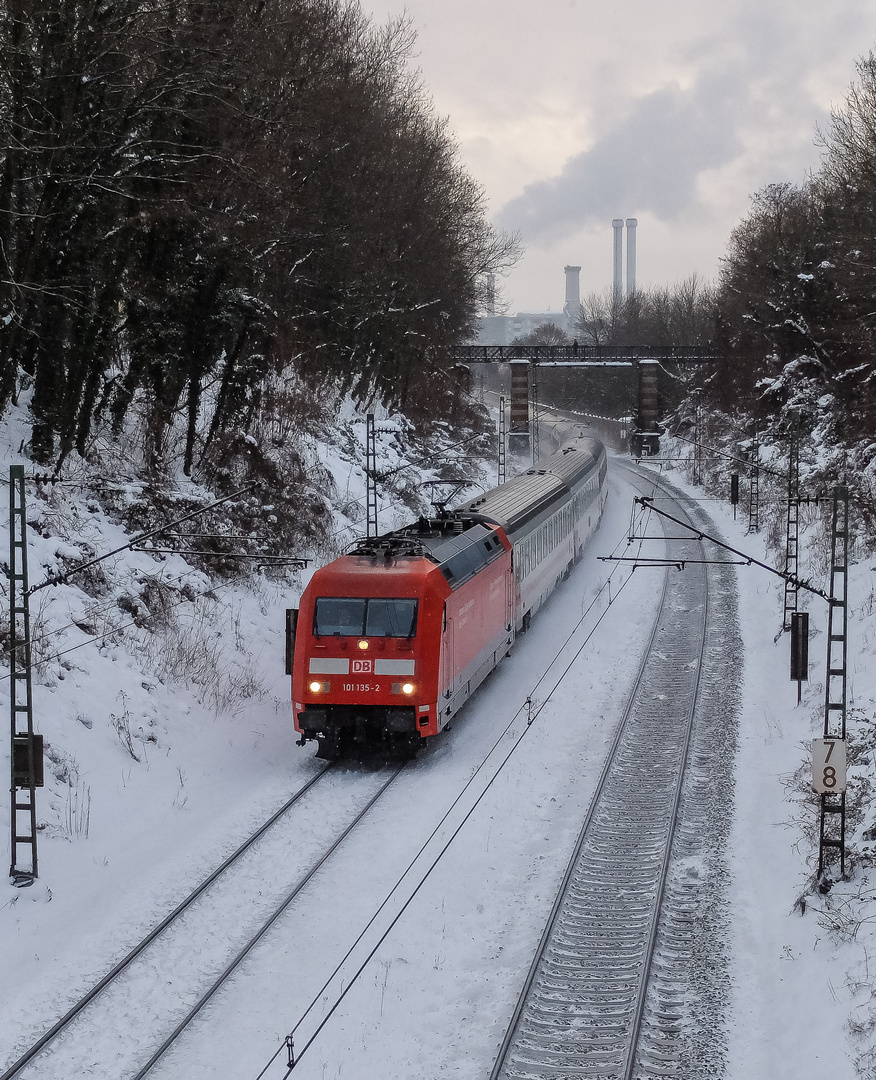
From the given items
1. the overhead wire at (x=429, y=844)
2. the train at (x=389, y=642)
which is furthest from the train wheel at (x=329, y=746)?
the overhead wire at (x=429, y=844)

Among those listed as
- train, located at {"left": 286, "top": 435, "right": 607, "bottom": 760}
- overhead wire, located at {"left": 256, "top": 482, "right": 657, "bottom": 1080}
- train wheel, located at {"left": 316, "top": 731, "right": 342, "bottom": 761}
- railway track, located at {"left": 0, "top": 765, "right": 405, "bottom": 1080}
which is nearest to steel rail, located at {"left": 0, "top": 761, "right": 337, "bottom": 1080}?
railway track, located at {"left": 0, "top": 765, "right": 405, "bottom": 1080}

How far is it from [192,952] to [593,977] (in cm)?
403

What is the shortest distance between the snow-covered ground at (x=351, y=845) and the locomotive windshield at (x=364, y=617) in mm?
2209

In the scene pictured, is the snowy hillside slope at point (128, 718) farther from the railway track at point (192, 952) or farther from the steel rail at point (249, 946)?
the steel rail at point (249, 946)

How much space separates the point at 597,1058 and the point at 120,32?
1720 centimetres

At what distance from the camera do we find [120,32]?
61.8 ft

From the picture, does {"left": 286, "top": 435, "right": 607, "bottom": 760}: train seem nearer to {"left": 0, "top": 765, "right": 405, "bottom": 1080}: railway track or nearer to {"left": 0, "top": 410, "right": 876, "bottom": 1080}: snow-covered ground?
{"left": 0, "top": 410, "right": 876, "bottom": 1080}: snow-covered ground

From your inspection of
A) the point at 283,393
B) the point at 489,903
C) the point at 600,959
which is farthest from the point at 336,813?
the point at 283,393

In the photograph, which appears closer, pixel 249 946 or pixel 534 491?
pixel 249 946

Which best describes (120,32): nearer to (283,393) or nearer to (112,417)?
(112,417)

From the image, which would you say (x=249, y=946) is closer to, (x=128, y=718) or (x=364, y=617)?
(x=364, y=617)

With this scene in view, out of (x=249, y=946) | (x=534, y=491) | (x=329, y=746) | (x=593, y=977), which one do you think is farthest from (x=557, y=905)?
(x=534, y=491)

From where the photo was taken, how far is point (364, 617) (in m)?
16.2

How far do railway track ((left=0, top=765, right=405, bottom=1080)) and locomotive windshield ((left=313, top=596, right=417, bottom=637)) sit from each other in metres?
2.25
